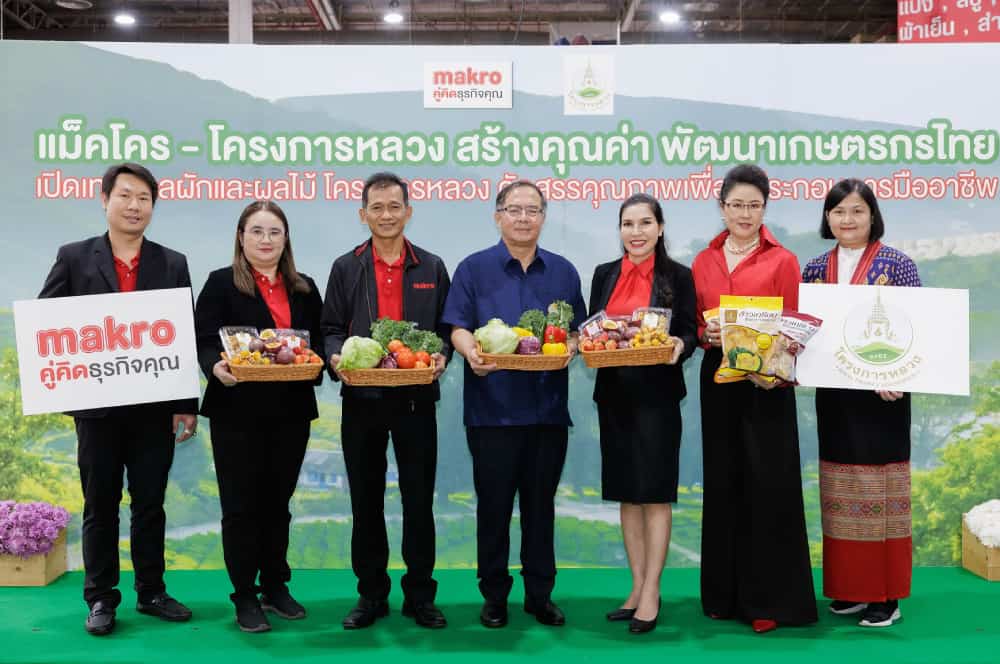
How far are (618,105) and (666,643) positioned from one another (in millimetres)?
2912

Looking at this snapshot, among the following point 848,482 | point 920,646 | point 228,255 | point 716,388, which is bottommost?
point 920,646

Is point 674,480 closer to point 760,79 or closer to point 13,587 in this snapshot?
point 760,79

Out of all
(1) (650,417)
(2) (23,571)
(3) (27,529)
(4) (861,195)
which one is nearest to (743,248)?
(4) (861,195)

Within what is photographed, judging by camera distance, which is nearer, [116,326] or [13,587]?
[116,326]

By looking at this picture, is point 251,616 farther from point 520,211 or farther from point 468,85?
point 468,85

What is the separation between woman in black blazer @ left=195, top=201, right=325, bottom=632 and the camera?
3.91 meters

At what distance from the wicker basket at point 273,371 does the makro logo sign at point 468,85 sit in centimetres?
208

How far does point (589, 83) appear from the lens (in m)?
5.16

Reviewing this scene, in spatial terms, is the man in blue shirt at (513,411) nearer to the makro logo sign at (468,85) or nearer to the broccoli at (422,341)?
the broccoli at (422,341)

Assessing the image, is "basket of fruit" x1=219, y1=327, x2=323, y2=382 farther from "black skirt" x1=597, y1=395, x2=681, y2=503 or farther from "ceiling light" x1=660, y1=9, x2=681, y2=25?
"ceiling light" x1=660, y1=9, x2=681, y2=25

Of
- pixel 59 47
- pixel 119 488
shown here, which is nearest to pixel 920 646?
pixel 119 488

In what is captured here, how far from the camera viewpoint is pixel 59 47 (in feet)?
16.8

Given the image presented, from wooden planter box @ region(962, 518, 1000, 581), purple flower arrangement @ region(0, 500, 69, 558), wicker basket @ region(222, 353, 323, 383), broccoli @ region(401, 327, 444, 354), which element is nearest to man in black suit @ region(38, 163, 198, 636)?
wicker basket @ region(222, 353, 323, 383)

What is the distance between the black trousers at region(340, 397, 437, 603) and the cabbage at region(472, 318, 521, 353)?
47 cm
